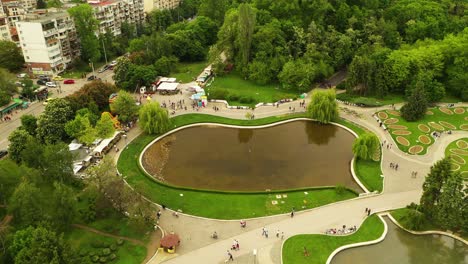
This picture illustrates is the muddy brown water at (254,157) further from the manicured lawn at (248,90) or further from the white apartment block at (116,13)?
the white apartment block at (116,13)

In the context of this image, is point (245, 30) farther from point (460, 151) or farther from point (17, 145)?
point (17, 145)

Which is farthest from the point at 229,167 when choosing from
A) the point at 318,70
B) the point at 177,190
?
the point at 318,70

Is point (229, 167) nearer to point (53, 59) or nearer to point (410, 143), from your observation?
point (410, 143)

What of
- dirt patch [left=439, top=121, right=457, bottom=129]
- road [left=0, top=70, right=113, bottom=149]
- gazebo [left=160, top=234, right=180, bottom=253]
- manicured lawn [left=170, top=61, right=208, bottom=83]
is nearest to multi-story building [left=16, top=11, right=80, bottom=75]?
road [left=0, top=70, right=113, bottom=149]

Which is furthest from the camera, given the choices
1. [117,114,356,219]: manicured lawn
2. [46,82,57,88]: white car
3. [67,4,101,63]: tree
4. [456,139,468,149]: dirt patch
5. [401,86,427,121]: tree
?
[67,4,101,63]: tree

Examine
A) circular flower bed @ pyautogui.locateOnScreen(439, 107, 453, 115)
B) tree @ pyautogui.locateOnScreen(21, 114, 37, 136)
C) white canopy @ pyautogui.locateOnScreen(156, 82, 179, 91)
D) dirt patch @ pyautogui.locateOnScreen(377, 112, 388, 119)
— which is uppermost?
tree @ pyautogui.locateOnScreen(21, 114, 37, 136)

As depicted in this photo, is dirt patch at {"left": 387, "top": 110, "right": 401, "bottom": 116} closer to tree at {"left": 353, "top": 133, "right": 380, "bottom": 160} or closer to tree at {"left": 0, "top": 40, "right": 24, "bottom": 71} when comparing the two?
tree at {"left": 353, "top": 133, "right": 380, "bottom": 160}

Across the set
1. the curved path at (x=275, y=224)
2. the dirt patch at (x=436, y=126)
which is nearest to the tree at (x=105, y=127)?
the curved path at (x=275, y=224)
